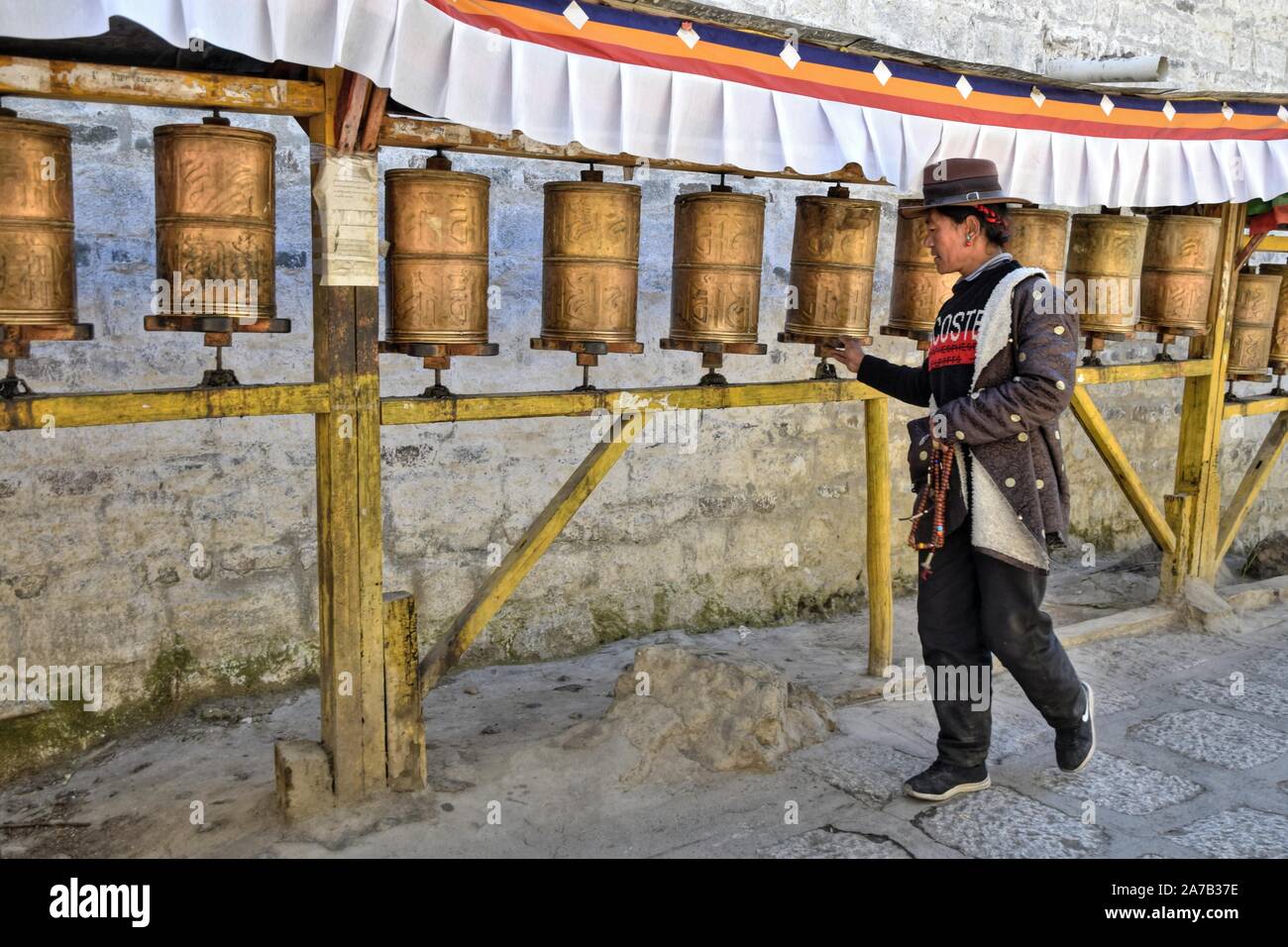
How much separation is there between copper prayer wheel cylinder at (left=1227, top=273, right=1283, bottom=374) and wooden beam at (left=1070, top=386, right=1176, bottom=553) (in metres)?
0.87

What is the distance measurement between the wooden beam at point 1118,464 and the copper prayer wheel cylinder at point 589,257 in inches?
88.3

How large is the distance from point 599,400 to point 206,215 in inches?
51.8

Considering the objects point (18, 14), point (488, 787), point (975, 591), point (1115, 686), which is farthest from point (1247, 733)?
point (18, 14)

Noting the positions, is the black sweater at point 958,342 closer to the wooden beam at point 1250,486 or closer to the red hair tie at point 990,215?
the red hair tie at point 990,215

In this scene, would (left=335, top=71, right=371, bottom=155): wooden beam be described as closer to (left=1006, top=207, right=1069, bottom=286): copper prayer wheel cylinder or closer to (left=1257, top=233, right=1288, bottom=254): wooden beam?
(left=1006, top=207, right=1069, bottom=286): copper prayer wheel cylinder

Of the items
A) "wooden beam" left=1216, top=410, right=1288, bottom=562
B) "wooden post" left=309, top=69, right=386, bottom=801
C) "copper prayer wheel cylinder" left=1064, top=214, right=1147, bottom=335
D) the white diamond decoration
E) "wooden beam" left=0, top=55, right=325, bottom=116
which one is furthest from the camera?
"wooden beam" left=1216, top=410, right=1288, bottom=562

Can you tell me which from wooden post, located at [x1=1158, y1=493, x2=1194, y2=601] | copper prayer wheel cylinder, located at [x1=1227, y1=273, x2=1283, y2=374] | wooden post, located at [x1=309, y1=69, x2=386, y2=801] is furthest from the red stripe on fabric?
wooden post, located at [x1=1158, y1=493, x2=1194, y2=601]

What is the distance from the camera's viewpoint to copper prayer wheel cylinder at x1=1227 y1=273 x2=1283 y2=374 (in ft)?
18.5

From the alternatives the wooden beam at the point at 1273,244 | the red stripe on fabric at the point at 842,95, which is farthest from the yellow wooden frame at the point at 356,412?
the wooden beam at the point at 1273,244

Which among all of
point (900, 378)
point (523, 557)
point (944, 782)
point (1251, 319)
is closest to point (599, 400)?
point (523, 557)

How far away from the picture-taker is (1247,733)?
4.32 meters

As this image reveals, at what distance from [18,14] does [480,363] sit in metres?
2.50

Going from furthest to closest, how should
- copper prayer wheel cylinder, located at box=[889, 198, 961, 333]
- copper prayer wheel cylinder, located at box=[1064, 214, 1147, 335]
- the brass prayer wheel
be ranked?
copper prayer wheel cylinder, located at box=[1064, 214, 1147, 335] < copper prayer wheel cylinder, located at box=[889, 198, 961, 333] < the brass prayer wheel

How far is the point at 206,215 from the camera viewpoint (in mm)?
3006
